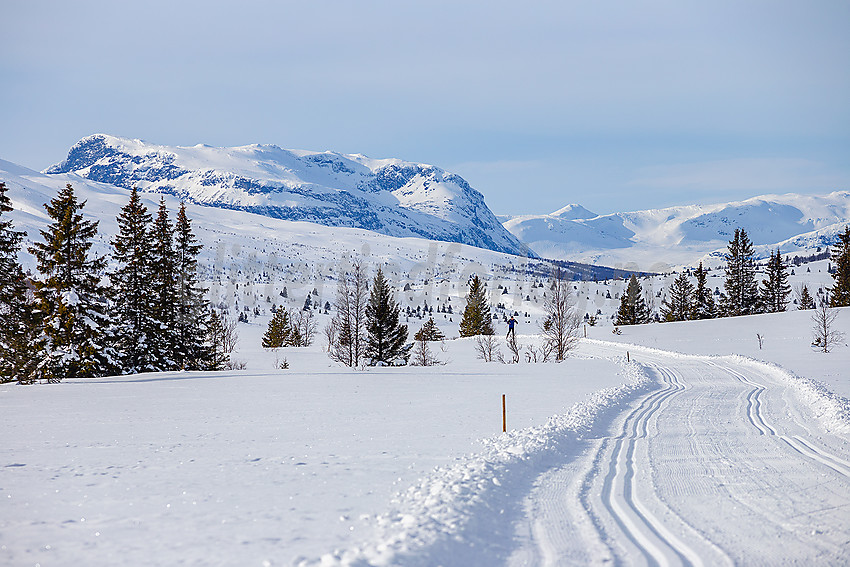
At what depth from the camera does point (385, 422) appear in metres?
16.8

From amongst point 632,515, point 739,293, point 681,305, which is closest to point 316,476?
point 632,515

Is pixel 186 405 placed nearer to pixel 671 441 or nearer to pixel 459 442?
pixel 459 442

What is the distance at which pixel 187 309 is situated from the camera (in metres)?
37.2

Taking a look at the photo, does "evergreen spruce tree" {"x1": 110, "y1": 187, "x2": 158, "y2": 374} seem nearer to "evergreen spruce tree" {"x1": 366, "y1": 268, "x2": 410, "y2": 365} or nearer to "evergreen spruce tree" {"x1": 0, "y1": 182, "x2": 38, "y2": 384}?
"evergreen spruce tree" {"x1": 0, "y1": 182, "x2": 38, "y2": 384}

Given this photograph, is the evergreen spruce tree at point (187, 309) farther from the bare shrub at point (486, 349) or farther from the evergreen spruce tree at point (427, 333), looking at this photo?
the evergreen spruce tree at point (427, 333)

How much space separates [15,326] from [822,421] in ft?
115

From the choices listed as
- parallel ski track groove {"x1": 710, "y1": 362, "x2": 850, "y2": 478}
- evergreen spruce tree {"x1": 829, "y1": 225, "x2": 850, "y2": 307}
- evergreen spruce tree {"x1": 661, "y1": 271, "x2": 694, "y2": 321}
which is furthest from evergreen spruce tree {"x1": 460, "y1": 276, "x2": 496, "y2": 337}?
parallel ski track groove {"x1": 710, "y1": 362, "x2": 850, "y2": 478}

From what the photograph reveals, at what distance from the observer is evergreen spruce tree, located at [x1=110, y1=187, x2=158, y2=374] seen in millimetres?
34000

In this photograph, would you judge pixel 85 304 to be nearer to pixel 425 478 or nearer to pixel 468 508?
pixel 425 478

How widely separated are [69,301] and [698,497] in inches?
1229

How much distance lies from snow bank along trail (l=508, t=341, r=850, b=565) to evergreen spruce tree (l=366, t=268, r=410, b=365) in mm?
30992

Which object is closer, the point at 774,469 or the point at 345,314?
the point at 774,469

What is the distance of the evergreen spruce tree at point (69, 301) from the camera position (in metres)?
30.2

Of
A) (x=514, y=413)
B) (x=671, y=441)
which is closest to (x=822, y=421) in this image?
(x=671, y=441)
